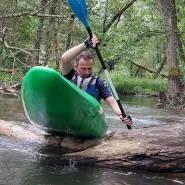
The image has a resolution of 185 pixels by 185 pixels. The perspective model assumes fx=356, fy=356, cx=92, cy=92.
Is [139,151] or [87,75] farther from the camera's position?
[87,75]

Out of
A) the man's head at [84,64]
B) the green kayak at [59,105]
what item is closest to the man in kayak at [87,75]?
the man's head at [84,64]

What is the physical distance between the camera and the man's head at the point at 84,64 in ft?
11.6

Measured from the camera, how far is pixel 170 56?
10.0 m

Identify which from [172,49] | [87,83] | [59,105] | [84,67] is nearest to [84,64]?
[84,67]

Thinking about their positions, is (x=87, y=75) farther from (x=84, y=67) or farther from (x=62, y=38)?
(x=62, y=38)

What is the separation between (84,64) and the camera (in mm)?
3568

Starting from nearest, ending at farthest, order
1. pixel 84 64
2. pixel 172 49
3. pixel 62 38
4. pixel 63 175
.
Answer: pixel 63 175
pixel 84 64
pixel 62 38
pixel 172 49

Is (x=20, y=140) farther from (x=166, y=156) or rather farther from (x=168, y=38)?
(x=168, y=38)

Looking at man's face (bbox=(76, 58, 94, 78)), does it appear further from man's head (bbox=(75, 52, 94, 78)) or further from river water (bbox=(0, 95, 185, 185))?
river water (bbox=(0, 95, 185, 185))

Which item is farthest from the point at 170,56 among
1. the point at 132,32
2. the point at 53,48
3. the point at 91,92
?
the point at 91,92

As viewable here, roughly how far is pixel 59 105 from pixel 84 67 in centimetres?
57

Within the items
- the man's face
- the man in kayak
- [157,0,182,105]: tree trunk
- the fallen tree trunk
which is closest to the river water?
the fallen tree trunk

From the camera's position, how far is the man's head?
3.54m

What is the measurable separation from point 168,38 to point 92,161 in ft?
24.8
